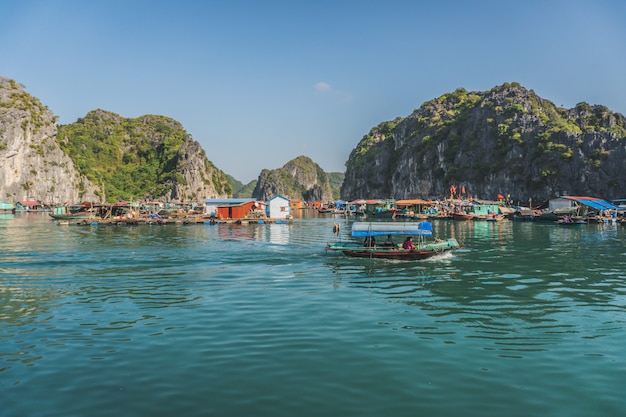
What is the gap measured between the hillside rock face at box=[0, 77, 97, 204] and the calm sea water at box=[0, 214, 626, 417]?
153991 mm

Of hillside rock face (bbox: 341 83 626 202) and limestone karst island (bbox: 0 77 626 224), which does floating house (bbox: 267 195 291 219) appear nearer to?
limestone karst island (bbox: 0 77 626 224)

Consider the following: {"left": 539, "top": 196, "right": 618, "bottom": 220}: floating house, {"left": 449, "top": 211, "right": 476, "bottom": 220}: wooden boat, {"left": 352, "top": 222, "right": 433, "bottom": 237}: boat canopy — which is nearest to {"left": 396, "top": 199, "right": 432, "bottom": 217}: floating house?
{"left": 449, "top": 211, "right": 476, "bottom": 220}: wooden boat

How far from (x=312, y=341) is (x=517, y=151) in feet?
479

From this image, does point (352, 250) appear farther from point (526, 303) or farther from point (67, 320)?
point (67, 320)

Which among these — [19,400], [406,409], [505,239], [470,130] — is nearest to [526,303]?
[406,409]

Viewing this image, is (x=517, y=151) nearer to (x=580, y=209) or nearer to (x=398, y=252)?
(x=580, y=209)

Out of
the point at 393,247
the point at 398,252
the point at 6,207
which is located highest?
the point at 6,207

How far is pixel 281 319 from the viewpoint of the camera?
57.0 ft

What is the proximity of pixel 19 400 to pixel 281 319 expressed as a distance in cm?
900

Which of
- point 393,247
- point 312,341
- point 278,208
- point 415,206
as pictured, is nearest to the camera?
point 312,341

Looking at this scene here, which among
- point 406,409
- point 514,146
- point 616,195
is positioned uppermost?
point 514,146

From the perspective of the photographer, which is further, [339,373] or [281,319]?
[281,319]

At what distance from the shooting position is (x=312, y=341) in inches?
578

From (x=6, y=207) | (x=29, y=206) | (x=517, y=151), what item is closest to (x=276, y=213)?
(x=517, y=151)
